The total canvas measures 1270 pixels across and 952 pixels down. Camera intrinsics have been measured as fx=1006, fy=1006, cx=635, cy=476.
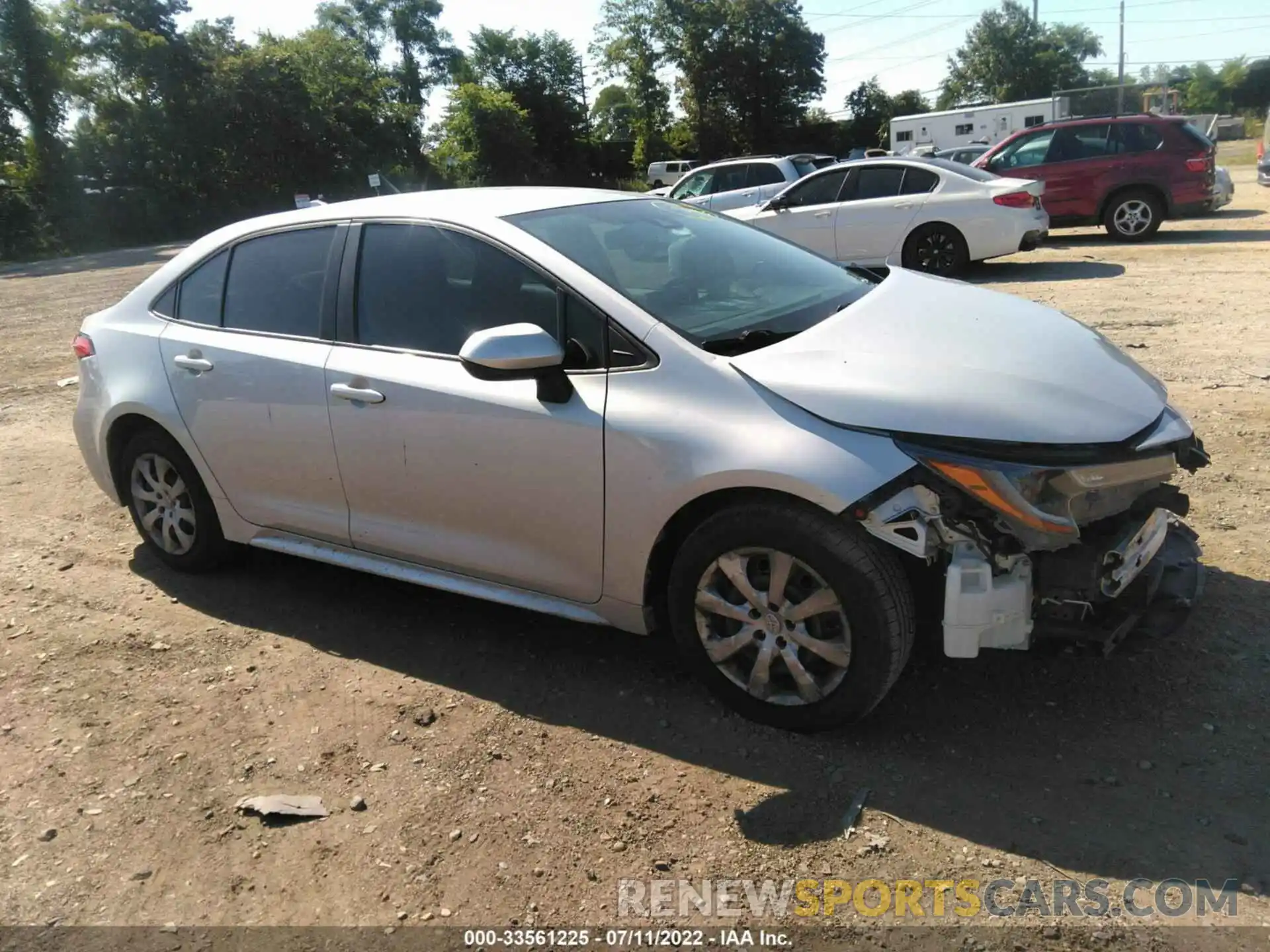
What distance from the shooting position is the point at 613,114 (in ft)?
203

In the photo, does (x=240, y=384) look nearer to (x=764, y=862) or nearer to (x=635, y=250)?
(x=635, y=250)

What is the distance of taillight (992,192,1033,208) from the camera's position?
1141cm

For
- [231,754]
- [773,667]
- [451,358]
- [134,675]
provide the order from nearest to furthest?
[773,667] → [231,754] → [451,358] → [134,675]

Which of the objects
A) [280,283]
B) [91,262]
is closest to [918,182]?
[280,283]

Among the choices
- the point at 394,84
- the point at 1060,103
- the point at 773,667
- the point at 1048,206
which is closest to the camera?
the point at 773,667

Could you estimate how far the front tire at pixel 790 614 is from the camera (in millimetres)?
2871

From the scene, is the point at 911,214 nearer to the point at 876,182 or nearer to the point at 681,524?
the point at 876,182

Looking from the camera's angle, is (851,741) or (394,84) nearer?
(851,741)

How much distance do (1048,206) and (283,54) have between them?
127 ft

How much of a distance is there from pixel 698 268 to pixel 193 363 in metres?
2.23

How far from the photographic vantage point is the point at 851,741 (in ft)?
10.3

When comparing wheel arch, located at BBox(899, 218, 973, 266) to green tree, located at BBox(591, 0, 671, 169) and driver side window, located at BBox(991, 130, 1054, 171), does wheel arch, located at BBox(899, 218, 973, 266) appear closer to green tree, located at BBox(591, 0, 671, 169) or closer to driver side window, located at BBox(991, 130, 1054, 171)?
driver side window, located at BBox(991, 130, 1054, 171)

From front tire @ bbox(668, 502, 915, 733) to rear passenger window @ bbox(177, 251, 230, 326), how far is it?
2.57 meters

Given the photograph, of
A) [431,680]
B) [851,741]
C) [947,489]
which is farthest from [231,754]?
[947,489]
